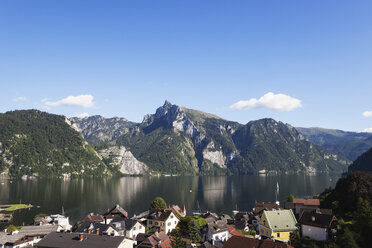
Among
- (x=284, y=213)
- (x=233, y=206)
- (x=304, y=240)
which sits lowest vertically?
(x=233, y=206)

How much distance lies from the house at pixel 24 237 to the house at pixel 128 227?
64.4 feet

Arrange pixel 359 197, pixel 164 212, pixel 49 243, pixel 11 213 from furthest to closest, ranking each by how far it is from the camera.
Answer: pixel 11 213 < pixel 164 212 < pixel 359 197 < pixel 49 243

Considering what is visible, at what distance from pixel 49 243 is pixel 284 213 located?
5693cm

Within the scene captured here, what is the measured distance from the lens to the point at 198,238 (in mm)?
82438

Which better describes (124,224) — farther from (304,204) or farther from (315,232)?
(304,204)

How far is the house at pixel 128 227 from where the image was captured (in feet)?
284

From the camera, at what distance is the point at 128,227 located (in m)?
88.6

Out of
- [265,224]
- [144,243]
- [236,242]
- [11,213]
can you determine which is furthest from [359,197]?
[11,213]

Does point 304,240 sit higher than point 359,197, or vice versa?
point 359,197

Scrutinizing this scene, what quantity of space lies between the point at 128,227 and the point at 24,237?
93.0ft

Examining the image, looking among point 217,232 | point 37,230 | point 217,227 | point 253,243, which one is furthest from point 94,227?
point 253,243

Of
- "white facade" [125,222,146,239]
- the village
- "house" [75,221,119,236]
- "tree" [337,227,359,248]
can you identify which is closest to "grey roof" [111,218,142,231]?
the village

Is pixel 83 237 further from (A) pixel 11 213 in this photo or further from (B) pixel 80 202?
(B) pixel 80 202

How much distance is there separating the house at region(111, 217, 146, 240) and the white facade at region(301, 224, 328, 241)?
155 feet
